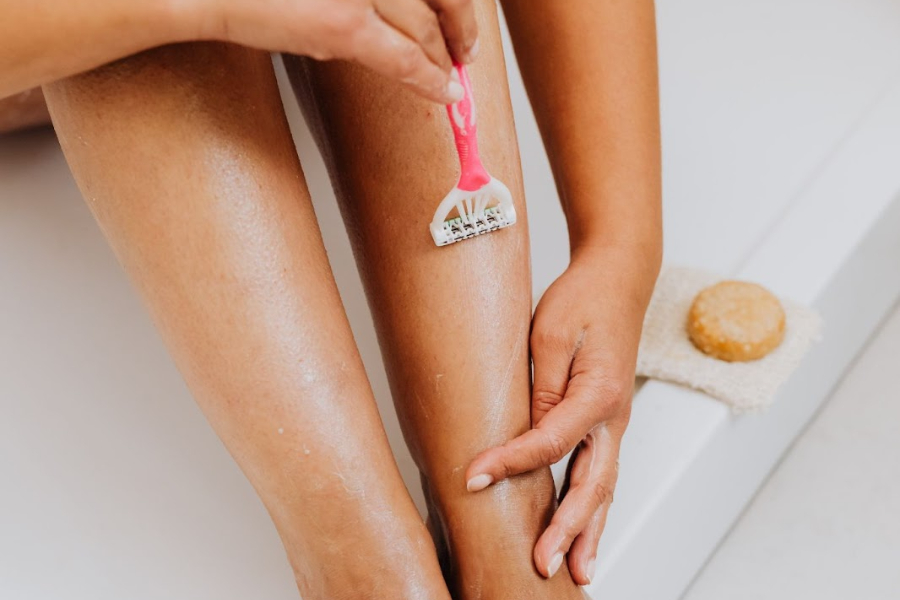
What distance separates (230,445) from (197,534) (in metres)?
0.28

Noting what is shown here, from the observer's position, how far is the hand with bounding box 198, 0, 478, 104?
54 centimetres

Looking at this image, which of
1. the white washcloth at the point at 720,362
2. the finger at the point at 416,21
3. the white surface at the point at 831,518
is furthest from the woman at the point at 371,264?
the white surface at the point at 831,518

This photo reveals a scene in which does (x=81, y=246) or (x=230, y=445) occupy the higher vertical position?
(x=81, y=246)

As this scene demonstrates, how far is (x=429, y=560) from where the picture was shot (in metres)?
0.67

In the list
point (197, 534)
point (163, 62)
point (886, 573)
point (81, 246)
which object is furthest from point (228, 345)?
point (886, 573)

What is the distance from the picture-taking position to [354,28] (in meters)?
0.54

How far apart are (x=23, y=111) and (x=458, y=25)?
26.3 inches

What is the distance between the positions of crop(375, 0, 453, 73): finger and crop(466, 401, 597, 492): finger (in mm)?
270

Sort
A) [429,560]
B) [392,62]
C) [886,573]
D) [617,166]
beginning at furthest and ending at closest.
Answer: [886,573], [617,166], [429,560], [392,62]

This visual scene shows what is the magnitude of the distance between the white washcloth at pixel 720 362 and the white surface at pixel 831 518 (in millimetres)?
184

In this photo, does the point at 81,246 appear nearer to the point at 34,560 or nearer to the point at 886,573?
the point at 34,560

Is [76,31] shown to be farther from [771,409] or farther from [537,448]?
[771,409]

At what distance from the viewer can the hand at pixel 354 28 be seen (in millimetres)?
540

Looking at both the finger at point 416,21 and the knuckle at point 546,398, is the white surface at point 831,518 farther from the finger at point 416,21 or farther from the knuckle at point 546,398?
the finger at point 416,21
